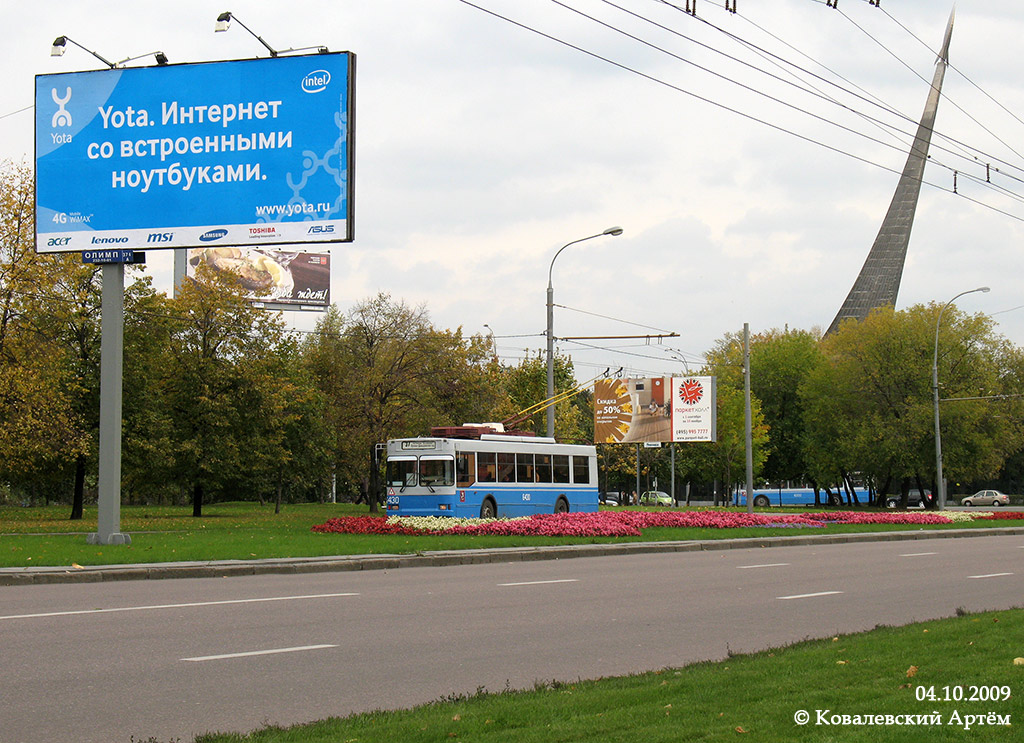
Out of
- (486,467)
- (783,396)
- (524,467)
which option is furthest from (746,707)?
(783,396)

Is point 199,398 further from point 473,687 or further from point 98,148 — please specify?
point 473,687

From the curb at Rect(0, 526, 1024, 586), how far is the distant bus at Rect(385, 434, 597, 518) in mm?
7717

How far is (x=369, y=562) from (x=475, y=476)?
12804mm

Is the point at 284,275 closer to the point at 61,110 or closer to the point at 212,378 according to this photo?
the point at 212,378

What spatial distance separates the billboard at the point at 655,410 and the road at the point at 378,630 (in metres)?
Answer: 32.2

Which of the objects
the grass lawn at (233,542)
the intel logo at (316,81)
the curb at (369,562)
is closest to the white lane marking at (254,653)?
the curb at (369,562)

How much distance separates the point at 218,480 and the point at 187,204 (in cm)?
2922

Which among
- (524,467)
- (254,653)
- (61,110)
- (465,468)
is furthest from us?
(524,467)

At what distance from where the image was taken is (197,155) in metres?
23.0

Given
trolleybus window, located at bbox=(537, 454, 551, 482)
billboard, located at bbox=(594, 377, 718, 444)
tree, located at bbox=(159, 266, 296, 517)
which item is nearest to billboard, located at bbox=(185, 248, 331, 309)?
tree, located at bbox=(159, 266, 296, 517)

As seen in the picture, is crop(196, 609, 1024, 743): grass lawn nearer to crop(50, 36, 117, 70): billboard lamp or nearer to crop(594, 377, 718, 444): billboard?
crop(50, 36, 117, 70): billboard lamp

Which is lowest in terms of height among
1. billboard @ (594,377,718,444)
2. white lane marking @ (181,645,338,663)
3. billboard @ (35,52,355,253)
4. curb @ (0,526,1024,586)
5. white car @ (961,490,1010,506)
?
white car @ (961,490,1010,506)

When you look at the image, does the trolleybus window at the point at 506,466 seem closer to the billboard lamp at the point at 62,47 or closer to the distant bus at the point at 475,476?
the distant bus at the point at 475,476

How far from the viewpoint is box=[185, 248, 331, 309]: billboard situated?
76.1 meters
